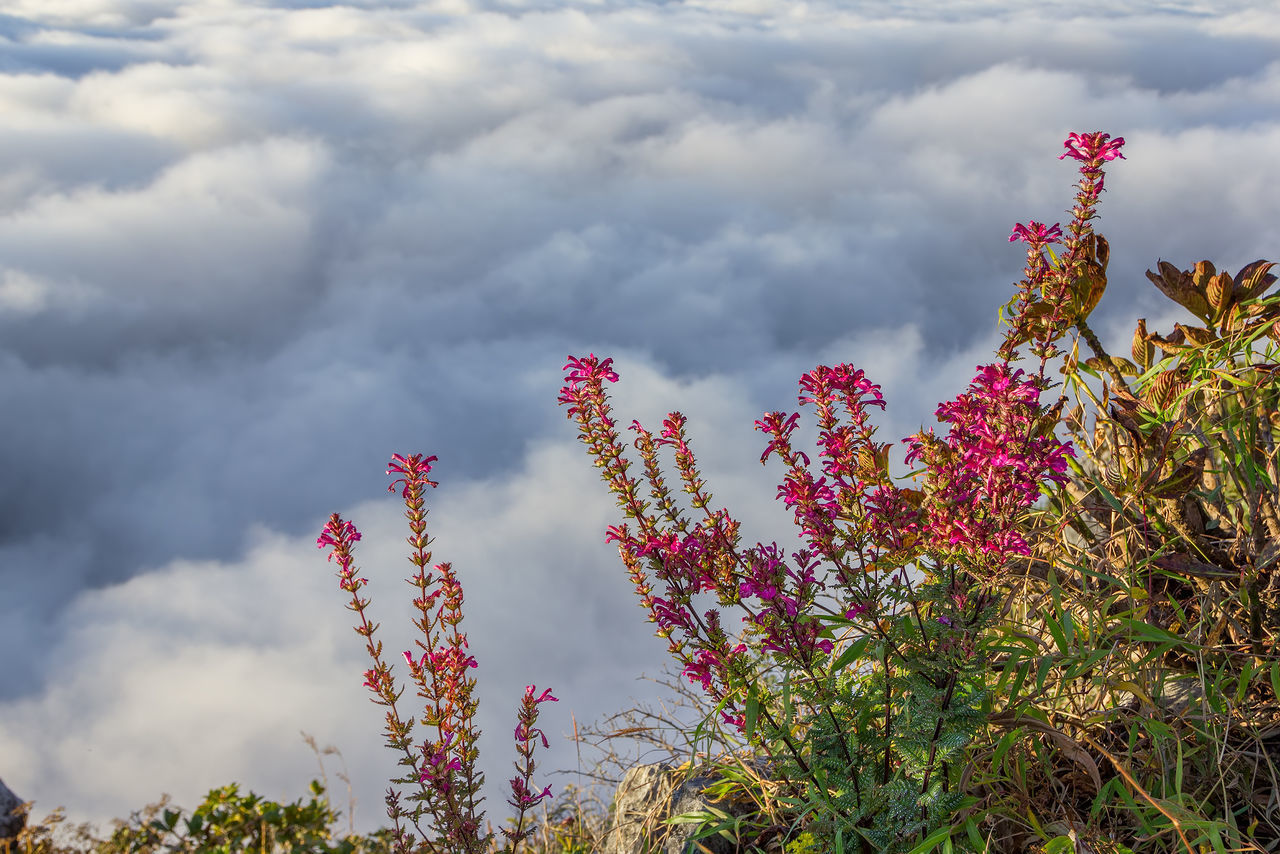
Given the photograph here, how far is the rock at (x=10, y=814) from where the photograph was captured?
562cm

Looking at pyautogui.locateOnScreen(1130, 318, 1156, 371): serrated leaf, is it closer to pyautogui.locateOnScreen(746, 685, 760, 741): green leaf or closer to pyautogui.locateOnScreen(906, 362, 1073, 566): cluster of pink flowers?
pyautogui.locateOnScreen(906, 362, 1073, 566): cluster of pink flowers

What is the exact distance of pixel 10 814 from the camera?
18.6 feet

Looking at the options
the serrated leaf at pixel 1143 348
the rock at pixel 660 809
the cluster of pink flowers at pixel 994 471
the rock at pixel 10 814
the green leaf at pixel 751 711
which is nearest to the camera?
the cluster of pink flowers at pixel 994 471

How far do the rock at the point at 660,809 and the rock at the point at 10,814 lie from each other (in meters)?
3.70

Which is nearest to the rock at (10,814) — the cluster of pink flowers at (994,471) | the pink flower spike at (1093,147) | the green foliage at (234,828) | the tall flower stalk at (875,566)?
the green foliage at (234,828)

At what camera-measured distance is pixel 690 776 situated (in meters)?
4.31

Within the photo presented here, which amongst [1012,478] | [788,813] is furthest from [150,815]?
[1012,478]

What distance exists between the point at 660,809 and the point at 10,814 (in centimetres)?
420

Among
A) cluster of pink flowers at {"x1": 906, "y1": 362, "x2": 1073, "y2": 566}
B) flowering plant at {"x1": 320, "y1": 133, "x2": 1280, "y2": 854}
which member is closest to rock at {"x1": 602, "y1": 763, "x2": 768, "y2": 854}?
flowering plant at {"x1": 320, "y1": 133, "x2": 1280, "y2": 854}

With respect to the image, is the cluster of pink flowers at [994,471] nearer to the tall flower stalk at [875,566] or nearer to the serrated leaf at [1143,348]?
the tall flower stalk at [875,566]

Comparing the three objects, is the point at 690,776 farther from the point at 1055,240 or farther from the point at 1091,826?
the point at 1055,240

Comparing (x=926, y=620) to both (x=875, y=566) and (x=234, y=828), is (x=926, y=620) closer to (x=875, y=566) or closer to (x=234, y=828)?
(x=875, y=566)

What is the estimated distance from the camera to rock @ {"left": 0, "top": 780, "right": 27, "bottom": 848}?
5.62 metres

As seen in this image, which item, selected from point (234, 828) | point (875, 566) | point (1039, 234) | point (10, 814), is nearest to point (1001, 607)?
point (875, 566)
